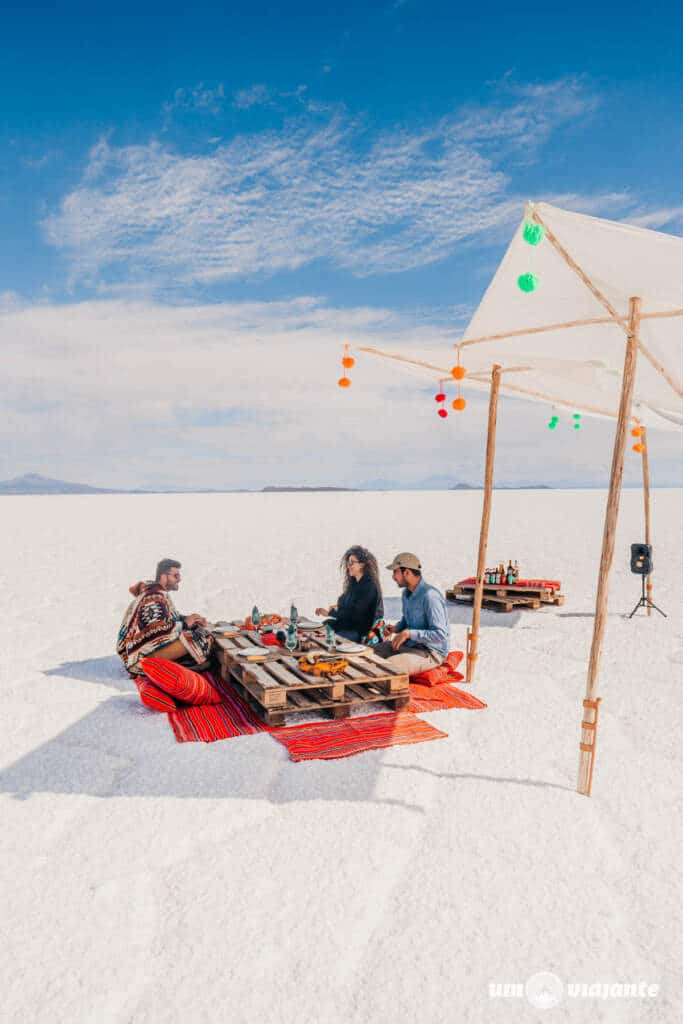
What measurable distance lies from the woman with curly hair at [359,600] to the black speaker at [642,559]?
13.3 feet

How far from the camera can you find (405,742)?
4.54 m

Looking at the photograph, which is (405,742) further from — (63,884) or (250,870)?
(63,884)

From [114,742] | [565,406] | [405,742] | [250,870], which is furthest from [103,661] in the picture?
[565,406]

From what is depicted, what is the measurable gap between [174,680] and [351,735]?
58.6 inches

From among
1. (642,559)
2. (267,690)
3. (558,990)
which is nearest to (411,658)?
(267,690)

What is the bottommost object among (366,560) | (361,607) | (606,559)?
(361,607)

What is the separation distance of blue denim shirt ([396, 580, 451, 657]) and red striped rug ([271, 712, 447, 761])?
0.99m

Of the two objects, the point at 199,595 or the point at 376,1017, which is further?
the point at 199,595

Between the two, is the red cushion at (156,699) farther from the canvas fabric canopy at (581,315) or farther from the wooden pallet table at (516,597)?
the wooden pallet table at (516,597)

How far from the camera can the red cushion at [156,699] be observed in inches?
202

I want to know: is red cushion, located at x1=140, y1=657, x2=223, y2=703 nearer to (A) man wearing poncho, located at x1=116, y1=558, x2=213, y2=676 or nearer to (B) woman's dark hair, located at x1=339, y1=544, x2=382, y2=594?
(A) man wearing poncho, located at x1=116, y1=558, x2=213, y2=676

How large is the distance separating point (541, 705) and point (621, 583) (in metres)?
6.58

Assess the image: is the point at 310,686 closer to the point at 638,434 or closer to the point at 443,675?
the point at 443,675

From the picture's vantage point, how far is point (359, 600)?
6.50 m
